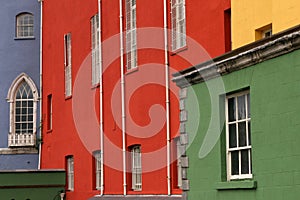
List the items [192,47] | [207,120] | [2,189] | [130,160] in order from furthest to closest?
[2,189] < [130,160] < [192,47] < [207,120]

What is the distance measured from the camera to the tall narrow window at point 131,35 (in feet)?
79.6

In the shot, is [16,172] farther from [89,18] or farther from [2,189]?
[89,18]

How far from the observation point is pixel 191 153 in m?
16.1

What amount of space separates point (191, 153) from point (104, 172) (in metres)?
10.6

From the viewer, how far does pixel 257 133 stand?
1357 cm

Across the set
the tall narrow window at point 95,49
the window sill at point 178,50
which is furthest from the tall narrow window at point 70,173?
the window sill at point 178,50

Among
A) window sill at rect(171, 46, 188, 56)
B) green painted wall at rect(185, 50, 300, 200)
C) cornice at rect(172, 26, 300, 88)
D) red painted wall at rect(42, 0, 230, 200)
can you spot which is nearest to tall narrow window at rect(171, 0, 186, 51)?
window sill at rect(171, 46, 188, 56)

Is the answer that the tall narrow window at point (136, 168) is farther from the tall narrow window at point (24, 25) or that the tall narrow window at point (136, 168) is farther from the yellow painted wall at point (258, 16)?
the tall narrow window at point (24, 25)

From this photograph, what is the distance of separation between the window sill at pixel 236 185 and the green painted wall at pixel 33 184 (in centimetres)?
1661

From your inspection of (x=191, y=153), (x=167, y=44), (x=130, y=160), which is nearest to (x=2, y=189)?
(x=130, y=160)

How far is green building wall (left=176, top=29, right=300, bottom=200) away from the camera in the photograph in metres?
12.5

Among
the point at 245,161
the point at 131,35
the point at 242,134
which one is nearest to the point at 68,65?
the point at 131,35

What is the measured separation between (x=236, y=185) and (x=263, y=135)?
1281 mm

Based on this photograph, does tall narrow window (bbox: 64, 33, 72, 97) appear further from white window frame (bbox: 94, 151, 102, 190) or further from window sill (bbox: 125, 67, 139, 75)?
window sill (bbox: 125, 67, 139, 75)
